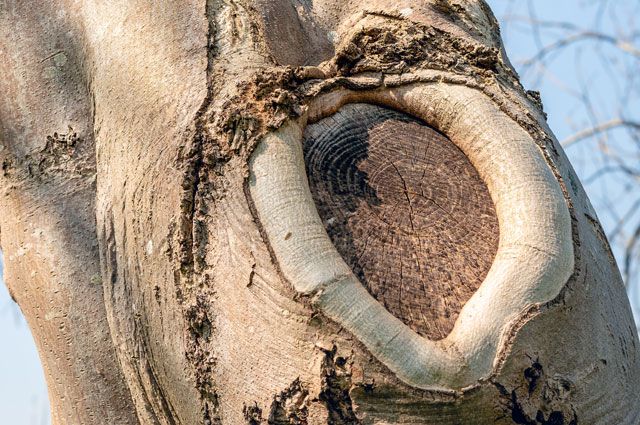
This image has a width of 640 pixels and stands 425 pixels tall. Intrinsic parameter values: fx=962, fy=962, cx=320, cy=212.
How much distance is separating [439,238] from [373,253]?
12 centimetres

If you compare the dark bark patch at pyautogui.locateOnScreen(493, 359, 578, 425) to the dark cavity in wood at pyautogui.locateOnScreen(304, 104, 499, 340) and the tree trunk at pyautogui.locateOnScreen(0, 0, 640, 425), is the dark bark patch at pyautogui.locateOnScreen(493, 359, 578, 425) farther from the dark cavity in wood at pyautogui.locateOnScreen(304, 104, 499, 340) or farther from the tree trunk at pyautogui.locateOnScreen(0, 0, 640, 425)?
the dark cavity in wood at pyautogui.locateOnScreen(304, 104, 499, 340)

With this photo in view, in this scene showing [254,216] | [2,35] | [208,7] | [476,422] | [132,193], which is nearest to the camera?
[476,422]

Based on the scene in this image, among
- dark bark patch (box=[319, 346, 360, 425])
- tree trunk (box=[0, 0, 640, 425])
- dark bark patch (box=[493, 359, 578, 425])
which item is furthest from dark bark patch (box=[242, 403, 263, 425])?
dark bark patch (box=[493, 359, 578, 425])

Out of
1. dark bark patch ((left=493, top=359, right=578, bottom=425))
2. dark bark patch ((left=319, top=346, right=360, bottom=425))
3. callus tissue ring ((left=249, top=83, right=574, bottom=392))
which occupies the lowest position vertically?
dark bark patch ((left=493, top=359, right=578, bottom=425))

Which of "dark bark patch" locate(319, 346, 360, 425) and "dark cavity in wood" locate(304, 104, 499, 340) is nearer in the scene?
"dark bark patch" locate(319, 346, 360, 425)

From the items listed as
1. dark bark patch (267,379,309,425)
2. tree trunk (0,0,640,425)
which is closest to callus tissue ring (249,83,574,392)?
tree trunk (0,0,640,425)

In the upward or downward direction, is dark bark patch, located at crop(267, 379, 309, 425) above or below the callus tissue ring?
below

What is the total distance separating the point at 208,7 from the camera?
1.78 meters

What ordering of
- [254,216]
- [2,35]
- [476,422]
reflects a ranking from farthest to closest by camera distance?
[2,35] → [254,216] → [476,422]

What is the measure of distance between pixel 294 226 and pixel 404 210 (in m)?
0.22

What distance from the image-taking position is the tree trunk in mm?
1396

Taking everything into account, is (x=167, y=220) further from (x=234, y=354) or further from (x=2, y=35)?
(x=2, y=35)

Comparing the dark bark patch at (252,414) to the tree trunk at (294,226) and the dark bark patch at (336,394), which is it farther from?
the dark bark patch at (336,394)

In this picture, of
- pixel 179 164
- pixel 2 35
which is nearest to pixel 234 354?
pixel 179 164
